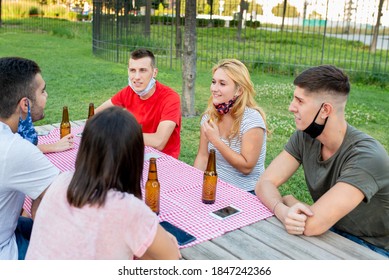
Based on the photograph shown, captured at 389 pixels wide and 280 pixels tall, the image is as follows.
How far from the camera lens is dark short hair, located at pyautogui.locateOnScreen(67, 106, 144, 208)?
1.81 m

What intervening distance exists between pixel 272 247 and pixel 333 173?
74 cm

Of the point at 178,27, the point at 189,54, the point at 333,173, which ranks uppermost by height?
the point at 178,27

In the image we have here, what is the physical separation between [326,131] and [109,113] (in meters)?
1.42

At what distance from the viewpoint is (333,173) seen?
2.76 metres

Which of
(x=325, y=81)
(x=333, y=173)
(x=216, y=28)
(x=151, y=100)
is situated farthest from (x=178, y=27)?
(x=333, y=173)

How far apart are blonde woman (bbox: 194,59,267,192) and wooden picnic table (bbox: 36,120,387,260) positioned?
116cm

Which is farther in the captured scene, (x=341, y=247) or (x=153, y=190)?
(x=153, y=190)

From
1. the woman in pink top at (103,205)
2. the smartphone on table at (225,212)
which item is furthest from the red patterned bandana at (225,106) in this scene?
the woman in pink top at (103,205)

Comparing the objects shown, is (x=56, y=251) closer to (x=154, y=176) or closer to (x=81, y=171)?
(x=81, y=171)

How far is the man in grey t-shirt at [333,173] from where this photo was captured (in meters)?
2.42

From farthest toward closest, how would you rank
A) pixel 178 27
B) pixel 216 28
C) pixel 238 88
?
pixel 216 28 < pixel 178 27 < pixel 238 88

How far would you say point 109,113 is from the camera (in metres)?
1.88

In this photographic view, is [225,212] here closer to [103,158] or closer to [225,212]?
[225,212]

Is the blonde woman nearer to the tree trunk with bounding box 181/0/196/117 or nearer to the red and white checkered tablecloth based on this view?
the red and white checkered tablecloth
